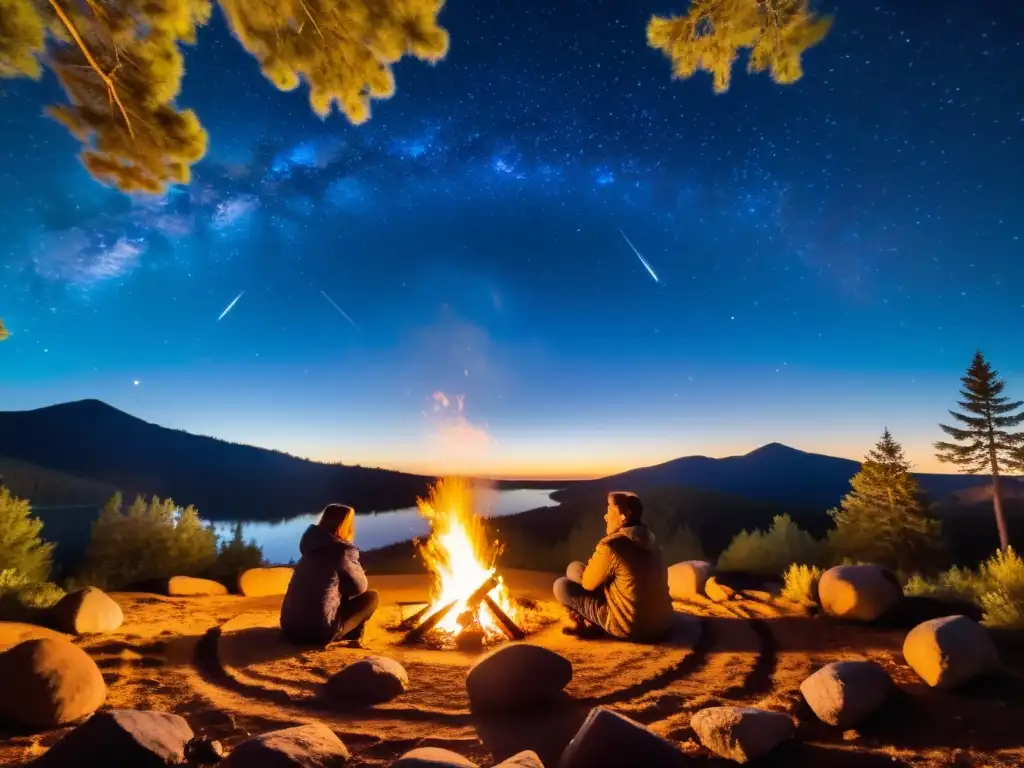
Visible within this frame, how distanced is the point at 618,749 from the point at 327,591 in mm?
4336

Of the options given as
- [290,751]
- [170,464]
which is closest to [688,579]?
[290,751]

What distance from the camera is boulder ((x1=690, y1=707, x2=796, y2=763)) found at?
3.55m

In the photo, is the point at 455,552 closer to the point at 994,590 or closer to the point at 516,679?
the point at 516,679

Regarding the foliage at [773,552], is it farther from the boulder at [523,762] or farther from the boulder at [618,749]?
the boulder at [523,762]

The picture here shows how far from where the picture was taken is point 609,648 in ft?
20.9

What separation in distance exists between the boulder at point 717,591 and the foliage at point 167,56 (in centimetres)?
987

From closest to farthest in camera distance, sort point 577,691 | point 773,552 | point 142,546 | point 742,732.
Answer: point 742,732 → point 577,691 → point 773,552 → point 142,546

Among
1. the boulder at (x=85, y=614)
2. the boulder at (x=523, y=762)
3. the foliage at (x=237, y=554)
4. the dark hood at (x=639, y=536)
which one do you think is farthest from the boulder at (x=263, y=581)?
the boulder at (x=523, y=762)

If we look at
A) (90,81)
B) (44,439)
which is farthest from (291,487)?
(90,81)

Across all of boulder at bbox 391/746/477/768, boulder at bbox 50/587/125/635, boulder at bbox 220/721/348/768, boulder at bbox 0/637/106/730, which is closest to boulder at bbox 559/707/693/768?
→ boulder at bbox 391/746/477/768

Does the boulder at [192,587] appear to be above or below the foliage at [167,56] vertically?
below

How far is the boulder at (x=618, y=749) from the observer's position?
3242 millimetres

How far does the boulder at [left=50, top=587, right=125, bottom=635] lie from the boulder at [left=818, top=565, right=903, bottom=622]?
33.5 ft

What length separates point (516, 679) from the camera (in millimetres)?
4559
